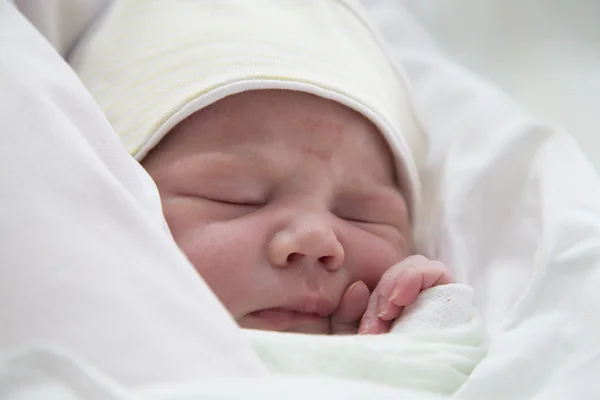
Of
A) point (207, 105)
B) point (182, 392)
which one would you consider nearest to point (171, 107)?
point (207, 105)

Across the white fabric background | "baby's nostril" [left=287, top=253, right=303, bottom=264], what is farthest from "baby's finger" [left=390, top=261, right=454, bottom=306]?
the white fabric background

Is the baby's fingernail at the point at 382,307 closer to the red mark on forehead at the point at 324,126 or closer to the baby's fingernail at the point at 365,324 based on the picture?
the baby's fingernail at the point at 365,324

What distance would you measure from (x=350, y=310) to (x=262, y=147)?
21 cm

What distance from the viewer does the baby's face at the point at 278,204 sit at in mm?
841

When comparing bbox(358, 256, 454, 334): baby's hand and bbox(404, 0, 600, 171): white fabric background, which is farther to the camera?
bbox(404, 0, 600, 171): white fabric background

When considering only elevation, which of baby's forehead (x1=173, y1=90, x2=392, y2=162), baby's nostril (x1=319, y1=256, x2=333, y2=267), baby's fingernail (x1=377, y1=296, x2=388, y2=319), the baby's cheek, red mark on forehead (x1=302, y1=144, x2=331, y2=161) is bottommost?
baby's fingernail (x1=377, y1=296, x2=388, y2=319)

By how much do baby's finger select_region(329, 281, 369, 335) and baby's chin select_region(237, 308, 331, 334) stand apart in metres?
0.02

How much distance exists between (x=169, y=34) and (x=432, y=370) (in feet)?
1.81

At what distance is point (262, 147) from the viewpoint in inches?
36.2

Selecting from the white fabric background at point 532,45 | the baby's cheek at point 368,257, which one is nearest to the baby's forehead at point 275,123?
the baby's cheek at point 368,257

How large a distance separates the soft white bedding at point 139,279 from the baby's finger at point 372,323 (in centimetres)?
12

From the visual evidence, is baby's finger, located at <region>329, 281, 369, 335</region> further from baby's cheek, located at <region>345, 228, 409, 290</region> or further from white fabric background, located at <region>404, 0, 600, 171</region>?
white fabric background, located at <region>404, 0, 600, 171</region>

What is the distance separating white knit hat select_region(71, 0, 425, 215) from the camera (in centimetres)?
94

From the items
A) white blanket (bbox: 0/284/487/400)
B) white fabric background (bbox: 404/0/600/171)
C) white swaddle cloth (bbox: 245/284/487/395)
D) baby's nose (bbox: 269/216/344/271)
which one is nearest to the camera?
white blanket (bbox: 0/284/487/400)
